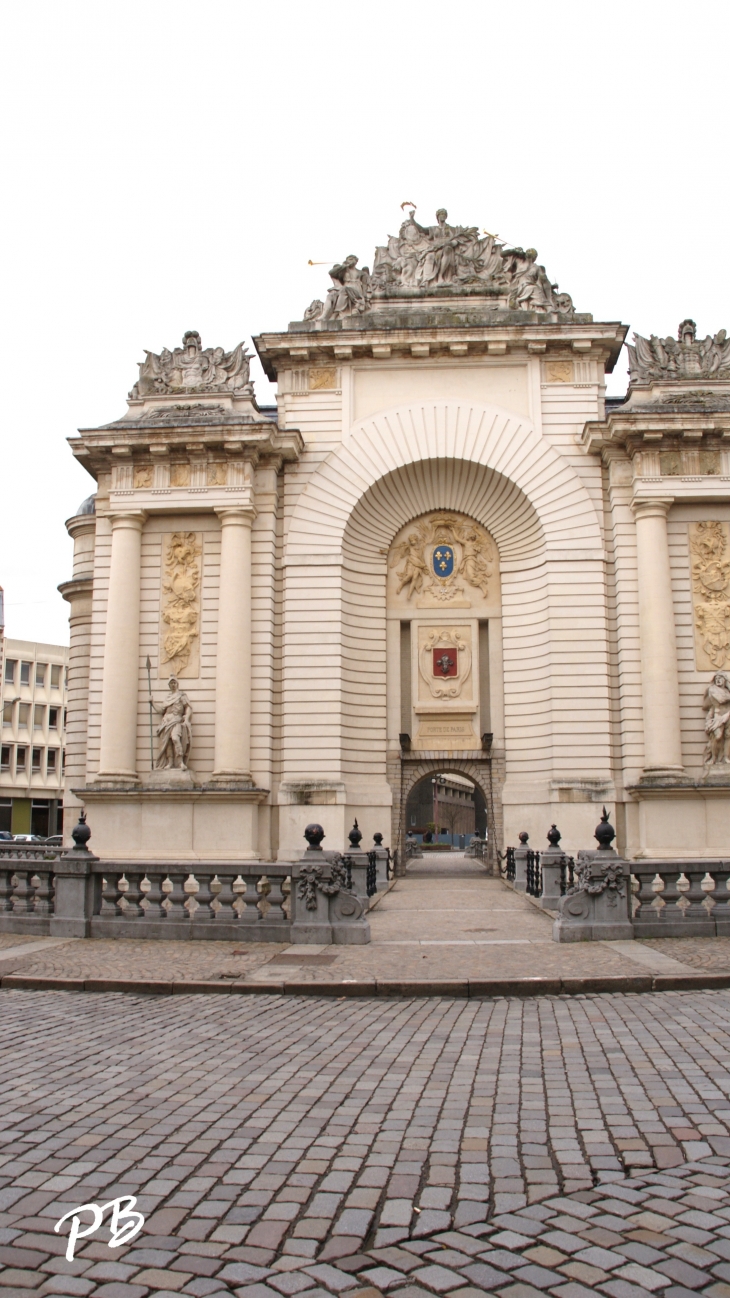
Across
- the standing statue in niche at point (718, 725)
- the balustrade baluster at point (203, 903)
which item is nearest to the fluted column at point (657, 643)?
the standing statue in niche at point (718, 725)

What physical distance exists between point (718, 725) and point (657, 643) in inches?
104

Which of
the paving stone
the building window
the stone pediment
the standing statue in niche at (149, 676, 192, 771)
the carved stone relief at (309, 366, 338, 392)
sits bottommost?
the paving stone

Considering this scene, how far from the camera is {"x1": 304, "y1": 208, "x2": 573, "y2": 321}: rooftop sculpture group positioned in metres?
30.8

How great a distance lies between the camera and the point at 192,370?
30375 mm

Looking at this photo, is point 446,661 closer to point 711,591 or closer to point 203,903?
point 711,591

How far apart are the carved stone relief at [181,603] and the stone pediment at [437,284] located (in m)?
7.48

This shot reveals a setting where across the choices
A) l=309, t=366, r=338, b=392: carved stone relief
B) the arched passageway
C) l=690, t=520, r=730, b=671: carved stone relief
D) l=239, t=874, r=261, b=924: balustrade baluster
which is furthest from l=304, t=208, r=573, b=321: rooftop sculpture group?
the arched passageway

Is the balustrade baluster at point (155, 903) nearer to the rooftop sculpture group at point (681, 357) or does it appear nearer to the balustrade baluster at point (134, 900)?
the balustrade baluster at point (134, 900)

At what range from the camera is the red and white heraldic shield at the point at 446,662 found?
102 feet

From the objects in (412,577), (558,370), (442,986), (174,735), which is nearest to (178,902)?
(442,986)

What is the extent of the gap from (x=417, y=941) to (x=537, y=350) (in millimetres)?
20205

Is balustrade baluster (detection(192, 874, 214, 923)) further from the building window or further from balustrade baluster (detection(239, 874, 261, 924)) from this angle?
the building window

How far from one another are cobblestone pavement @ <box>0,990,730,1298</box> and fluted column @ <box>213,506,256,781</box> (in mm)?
18022

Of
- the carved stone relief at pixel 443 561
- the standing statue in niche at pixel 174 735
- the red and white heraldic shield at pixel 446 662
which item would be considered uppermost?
the carved stone relief at pixel 443 561
